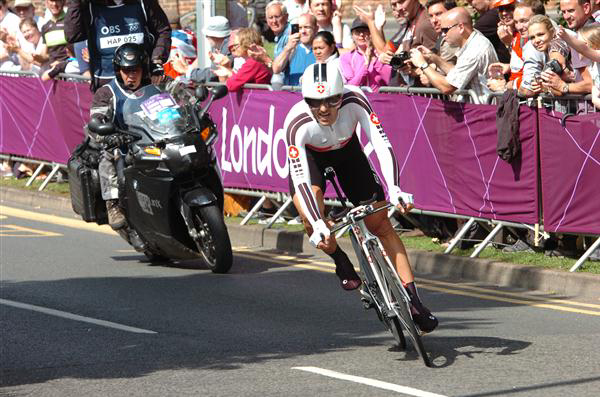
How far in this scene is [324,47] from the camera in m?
15.2

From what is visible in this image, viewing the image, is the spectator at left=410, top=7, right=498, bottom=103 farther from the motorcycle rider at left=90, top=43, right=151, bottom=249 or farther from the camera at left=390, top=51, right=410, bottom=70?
the motorcycle rider at left=90, top=43, right=151, bottom=249

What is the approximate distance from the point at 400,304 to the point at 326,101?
144 cm

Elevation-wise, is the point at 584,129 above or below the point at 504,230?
above

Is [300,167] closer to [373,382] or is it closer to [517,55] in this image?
[373,382]

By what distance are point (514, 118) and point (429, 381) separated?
4.64m

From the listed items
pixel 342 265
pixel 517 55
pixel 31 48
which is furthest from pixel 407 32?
pixel 31 48

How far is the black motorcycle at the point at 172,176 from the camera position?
13.3 m

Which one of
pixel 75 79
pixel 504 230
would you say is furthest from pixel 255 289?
pixel 75 79

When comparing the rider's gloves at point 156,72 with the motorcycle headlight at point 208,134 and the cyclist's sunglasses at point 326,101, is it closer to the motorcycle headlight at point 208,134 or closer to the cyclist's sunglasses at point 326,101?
the motorcycle headlight at point 208,134

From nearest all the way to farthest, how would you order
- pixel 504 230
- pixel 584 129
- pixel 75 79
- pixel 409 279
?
1. pixel 409 279
2. pixel 584 129
3. pixel 504 230
4. pixel 75 79

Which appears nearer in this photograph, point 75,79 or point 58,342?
point 58,342

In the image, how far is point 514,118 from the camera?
42.2 feet

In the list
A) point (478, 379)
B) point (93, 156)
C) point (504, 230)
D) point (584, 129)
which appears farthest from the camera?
point (93, 156)

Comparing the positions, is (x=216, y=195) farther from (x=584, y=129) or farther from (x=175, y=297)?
(x=584, y=129)
